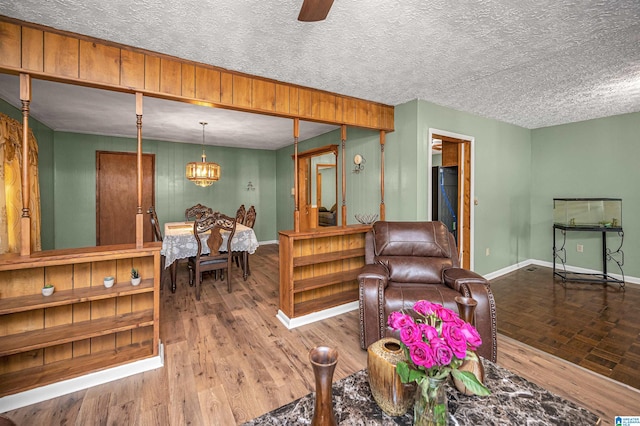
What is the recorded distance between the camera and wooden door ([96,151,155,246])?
5.43 meters

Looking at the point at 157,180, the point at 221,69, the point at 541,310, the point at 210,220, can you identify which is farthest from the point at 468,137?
the point at 157,180

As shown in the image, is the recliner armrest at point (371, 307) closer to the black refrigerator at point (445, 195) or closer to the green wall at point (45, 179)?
the black refrigerator at point (445, 195)

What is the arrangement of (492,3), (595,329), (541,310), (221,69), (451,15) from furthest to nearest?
1. (541,310)
2. (595,329)
3. (221,69)
4. (451,15)
5. (492,3)

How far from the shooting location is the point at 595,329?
2.76 meters

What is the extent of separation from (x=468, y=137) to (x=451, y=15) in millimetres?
2589

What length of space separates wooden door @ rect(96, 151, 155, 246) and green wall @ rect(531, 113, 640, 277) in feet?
24.5

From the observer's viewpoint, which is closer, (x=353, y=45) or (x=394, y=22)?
(x=394, y=22)

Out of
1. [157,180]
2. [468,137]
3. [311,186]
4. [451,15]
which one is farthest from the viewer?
[311,186]

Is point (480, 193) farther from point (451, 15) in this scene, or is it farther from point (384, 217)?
point (451, 15)

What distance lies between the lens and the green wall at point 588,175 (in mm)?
4125

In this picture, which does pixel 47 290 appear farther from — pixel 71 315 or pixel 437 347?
pixel 437 347

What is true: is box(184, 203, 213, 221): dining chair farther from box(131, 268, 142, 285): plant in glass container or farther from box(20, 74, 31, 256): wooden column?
box(20, 74, 31, 256): wooden column

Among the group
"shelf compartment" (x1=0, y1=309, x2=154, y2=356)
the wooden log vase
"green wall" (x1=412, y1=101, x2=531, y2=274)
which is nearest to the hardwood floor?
"shelf compartment" (x1=0, y1=309, x2=154, y2=356)

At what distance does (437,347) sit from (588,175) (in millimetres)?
5503
